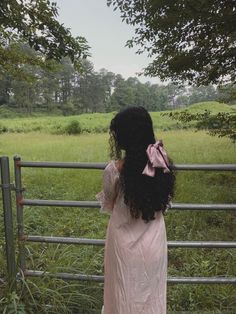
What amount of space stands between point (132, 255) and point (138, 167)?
1.56 ft

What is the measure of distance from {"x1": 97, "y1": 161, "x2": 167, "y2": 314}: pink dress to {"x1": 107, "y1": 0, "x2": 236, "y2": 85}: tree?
4683 millimetres

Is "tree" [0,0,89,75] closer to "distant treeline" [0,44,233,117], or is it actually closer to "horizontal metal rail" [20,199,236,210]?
"horizontal metal rail" [20,199,236,210]

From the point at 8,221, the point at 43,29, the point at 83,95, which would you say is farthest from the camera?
the point at 83,95

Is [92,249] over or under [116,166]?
under

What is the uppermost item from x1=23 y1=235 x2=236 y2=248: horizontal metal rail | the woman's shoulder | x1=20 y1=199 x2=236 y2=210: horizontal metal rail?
the woman's shoulder

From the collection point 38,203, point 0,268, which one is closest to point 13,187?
point 38,203

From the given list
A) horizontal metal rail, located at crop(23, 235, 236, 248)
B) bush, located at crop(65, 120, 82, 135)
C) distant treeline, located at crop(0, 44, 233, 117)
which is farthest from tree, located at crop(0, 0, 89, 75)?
distant treeline, located at crop(0, 44, 233, 117)

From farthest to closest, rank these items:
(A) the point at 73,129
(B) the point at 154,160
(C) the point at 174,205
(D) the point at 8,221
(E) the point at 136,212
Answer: (A) the point at 73,129
(D) the point at 8,221
(C) the point at 174,205
(E) the point at 136,212
(B) the point at 154,160

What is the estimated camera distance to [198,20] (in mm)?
6488

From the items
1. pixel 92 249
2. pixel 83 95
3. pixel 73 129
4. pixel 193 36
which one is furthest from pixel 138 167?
pixel 83 95

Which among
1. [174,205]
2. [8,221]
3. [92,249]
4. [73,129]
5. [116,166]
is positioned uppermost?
[116,166]

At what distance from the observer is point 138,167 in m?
2.00

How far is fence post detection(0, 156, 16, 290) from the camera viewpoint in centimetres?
272

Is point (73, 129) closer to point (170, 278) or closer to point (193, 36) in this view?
point (193, 36)
